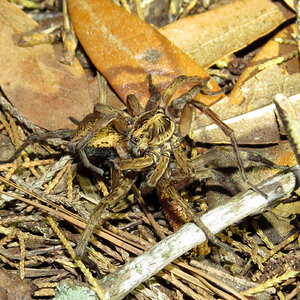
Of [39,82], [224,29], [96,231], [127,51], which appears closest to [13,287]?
[96,231]

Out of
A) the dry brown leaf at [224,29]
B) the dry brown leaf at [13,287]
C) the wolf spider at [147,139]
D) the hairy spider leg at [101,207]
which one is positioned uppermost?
the dry brown leaf at [224,29]

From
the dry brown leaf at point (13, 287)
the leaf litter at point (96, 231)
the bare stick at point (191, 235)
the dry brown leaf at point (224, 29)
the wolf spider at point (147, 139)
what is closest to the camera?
the bare stick at point (191, 235)

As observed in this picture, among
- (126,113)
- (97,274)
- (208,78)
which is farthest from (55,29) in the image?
(97,274)

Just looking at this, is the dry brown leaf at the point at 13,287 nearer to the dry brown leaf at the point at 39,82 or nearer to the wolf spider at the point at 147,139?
the wolf spider at the point at 147,139

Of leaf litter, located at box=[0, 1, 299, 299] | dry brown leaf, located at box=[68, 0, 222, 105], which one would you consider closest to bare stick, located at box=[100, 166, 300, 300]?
leaf litter, located at box=[0, 1, 299, 299]

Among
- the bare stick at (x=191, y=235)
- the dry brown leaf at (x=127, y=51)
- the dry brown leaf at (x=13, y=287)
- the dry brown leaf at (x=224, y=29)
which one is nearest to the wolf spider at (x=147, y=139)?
the dry brown leaf at (x=127, y=51)

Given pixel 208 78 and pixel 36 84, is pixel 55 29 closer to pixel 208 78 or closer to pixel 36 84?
pixel 36 84
